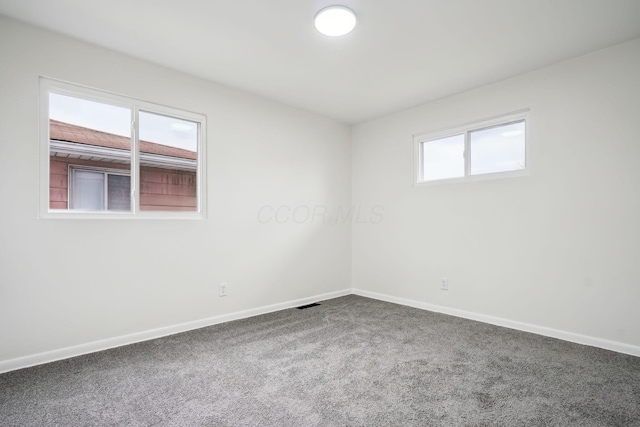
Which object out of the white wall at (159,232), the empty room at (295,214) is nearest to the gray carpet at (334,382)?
the empty room at (295,214)

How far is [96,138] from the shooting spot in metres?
2.85

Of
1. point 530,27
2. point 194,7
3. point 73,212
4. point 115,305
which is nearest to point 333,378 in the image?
point 115,305

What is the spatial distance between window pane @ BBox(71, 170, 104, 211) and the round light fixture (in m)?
2.21

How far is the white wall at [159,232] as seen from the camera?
7.91ft

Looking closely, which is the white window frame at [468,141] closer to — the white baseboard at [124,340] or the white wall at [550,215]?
the white wall at [550,215]

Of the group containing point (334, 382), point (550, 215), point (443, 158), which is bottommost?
point (334, 382)

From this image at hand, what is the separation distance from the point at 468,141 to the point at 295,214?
7.28 ft

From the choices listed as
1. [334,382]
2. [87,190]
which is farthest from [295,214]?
[334,382]

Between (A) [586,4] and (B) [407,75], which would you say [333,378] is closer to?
(B) [407,75]

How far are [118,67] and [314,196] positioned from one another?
8.35 feet

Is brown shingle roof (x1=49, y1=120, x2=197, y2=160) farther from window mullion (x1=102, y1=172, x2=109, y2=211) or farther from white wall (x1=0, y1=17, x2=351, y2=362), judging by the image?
window mullion (x1=102, y1=172, x2=109, y2=211)

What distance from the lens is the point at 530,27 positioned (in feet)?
8.17

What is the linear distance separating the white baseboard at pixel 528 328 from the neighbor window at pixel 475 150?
151cm

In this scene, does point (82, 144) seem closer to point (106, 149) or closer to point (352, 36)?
point (106, 149)
